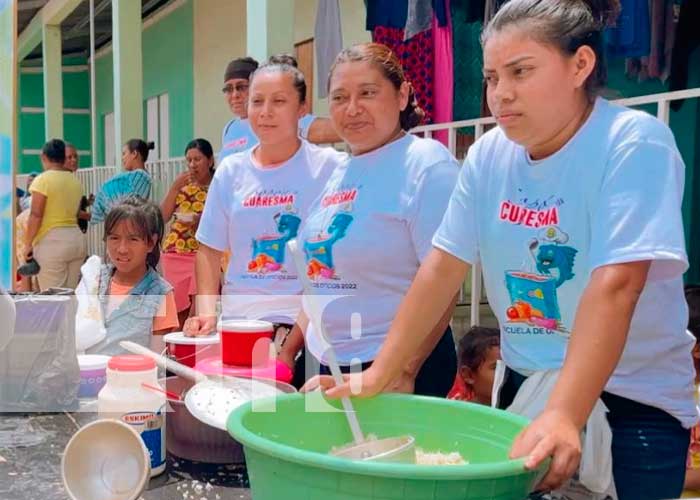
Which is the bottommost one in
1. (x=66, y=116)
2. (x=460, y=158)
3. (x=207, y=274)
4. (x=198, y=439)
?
(x=198, y=439)

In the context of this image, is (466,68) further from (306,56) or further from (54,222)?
(54,222)

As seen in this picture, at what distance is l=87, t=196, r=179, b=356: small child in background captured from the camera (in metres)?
2.08

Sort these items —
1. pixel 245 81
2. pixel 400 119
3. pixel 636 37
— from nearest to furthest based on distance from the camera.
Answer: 1. pixel 400 119
2. pixel 245 81
3. pixel 636 37

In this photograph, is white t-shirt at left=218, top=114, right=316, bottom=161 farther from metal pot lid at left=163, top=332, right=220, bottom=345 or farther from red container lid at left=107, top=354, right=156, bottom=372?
red container lid at left=107, top=354, right=156, bottom=372

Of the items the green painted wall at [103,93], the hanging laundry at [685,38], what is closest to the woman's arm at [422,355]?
the hanging laundry at [685,38]

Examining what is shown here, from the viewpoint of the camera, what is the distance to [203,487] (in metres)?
1.21

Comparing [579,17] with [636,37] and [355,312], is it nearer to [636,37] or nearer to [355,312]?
[355,312]

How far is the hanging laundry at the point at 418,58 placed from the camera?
392 cm

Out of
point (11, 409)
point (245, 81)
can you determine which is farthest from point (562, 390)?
point (245, 81)

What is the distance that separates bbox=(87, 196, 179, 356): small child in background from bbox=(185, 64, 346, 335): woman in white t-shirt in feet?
0.70

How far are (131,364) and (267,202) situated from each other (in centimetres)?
73

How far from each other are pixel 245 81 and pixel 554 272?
6.76ft

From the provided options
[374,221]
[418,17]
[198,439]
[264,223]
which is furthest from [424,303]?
[418,17]

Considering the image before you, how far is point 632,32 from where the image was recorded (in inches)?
128
